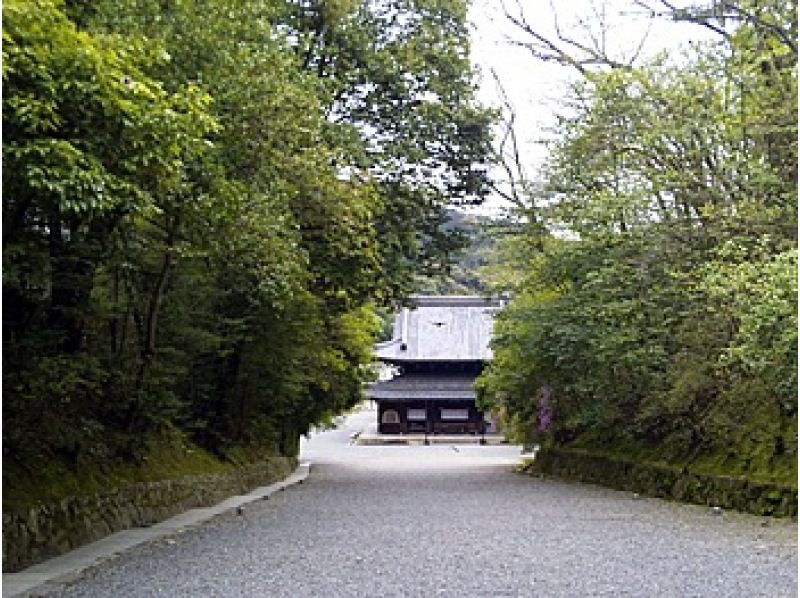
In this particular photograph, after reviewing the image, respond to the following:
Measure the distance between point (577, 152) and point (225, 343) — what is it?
6202mm

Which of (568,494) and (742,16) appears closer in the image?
(742,16)

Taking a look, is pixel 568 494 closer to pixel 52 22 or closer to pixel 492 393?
pixel 492 393

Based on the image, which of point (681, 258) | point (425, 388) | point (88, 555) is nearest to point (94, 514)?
point (88, 555)

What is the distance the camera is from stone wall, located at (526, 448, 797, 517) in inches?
474

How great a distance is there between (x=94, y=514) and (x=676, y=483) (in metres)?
8.87

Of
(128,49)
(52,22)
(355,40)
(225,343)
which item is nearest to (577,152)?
(355,40)

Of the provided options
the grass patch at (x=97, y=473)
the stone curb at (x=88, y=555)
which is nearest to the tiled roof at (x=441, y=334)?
the grass patch at (x=97, y=473)

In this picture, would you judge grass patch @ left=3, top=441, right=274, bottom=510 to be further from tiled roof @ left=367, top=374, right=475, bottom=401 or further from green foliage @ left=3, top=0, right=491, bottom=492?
tiled roof @ left=367, top=374, right=475, bottom=401

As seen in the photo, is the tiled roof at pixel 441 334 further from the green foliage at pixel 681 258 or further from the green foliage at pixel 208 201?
the green foliage at pixel 681 258

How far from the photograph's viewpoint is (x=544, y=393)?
70.8ft

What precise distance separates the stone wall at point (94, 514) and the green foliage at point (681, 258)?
235 inches

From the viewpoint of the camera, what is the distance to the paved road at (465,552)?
21.7 feet

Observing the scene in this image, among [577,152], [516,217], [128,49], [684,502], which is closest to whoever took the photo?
[128,49]

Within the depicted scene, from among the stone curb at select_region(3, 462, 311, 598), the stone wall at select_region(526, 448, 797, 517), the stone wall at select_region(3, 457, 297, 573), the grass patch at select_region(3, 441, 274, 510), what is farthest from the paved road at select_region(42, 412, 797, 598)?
the grass patch at select_region(3, 441, 274, 510)
